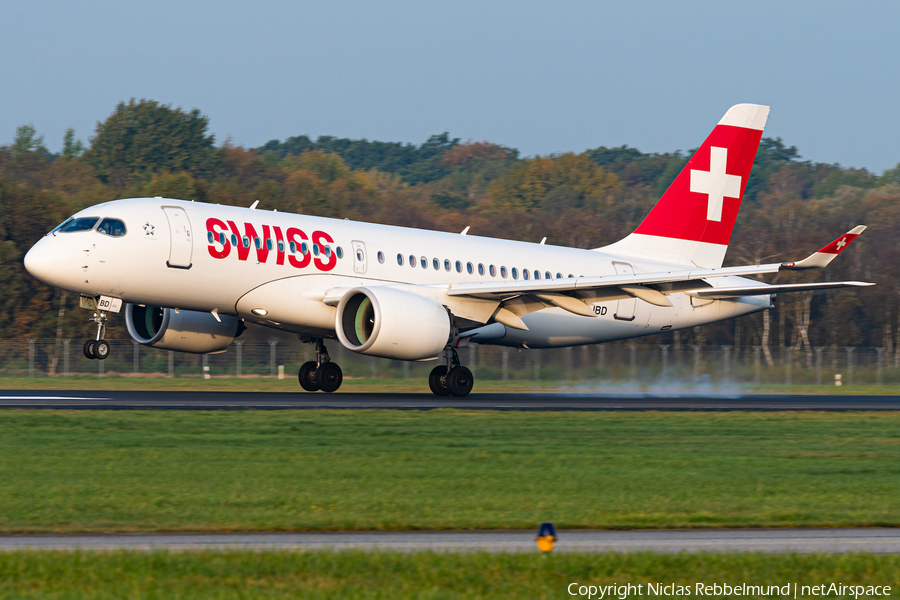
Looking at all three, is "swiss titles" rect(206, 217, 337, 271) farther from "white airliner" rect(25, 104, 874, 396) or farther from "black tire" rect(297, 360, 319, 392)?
"black tire" rect(297, 360, 319, 392)

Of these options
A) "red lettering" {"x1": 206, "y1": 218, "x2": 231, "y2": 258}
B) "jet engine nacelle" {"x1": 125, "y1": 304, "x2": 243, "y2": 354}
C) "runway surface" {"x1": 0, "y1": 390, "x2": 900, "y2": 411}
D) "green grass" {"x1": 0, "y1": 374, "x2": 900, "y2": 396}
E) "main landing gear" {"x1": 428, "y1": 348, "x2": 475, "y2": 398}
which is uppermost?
"red lettering" {"x1": 206, "y1": 218, "x2": 231, "y2": 258}

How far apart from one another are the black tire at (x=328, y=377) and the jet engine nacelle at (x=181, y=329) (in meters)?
2.52

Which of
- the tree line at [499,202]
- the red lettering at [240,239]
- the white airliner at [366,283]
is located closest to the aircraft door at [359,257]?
the white airliner at [366,283]

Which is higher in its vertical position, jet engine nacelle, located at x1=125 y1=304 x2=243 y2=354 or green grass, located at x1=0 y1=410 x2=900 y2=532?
jet engine nacelle, located at x1=125 y1=304 x2=243 y2=354

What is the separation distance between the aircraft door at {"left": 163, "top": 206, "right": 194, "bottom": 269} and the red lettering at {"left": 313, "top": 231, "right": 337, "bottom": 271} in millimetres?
3213

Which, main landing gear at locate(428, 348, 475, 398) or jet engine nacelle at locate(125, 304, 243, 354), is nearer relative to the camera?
Answer: main landing gear at locate(428, 348, 475, 398)

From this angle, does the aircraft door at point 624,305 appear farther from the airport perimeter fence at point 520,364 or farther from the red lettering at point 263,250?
the red lettering at point 263,250

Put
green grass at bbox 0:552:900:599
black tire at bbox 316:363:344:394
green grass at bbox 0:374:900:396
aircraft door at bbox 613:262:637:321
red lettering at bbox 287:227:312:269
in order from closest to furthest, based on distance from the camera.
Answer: green grass at bbox 0:552:900:599, red lettering at bbox 287:227:312:269, black tire at bbox 316:363:344:394, green grass at bbox 0:374:900:396, aircraft door at bbox 613:262:637:321

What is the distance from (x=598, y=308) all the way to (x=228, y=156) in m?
76.9

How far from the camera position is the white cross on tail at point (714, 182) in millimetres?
36062

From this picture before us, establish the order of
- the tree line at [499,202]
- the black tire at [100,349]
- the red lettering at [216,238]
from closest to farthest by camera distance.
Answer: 1. the black tire at [100,349]
2. the red lettering at [216,238]
3. the tree line at [499,202]

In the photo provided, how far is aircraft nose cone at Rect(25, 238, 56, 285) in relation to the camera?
26094 mm

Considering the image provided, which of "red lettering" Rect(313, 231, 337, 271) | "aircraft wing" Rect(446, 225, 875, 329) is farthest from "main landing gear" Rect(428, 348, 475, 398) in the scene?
"red lettering" Rect(313, 231, 337, 271)

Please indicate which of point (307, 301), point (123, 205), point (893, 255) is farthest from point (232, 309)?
point (893, 255)
